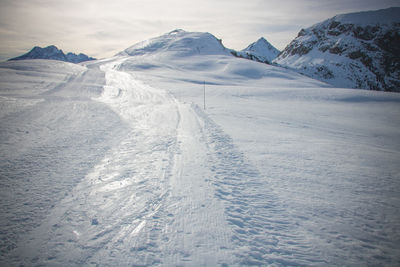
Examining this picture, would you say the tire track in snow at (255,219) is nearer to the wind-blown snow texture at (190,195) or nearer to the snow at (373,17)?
the wind-blown snow texture at (190,195)

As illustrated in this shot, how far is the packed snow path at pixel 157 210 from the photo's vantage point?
2.27 meters

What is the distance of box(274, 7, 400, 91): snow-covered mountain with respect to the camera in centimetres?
10644

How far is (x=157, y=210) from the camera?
2945 millimetres

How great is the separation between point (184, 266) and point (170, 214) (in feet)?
2.85

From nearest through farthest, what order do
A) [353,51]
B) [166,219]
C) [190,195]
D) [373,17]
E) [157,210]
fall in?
[166,219] → [157,210] → [190,195] → [353,51] → [373,17]

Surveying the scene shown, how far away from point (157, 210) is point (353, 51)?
168 m

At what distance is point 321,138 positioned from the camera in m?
6.61

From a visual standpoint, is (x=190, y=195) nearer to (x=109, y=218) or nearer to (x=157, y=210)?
(x=157, y=210)

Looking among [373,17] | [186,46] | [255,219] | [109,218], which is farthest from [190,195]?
[373,17]

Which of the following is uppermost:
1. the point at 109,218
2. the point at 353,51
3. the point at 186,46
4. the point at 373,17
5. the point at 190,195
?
the point at 373,17

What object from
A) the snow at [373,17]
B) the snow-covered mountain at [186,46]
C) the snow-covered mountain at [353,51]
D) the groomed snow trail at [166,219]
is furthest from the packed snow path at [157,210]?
the snow at [373,17]

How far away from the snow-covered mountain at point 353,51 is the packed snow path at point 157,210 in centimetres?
12165

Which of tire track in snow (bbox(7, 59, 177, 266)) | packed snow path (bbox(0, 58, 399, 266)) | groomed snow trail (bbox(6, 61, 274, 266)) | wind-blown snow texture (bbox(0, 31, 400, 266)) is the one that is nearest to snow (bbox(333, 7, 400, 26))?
wind-blown snow texture (bbox(0, 31, 400, 266))

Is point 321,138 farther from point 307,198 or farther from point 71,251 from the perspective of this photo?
point 71,251
